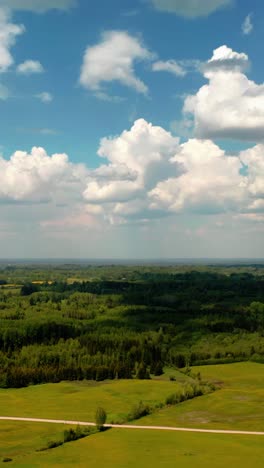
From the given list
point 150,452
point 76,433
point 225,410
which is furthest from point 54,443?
point 225,410

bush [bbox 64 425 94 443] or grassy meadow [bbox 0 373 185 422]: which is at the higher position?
bush [bbox 64 425 94 443]

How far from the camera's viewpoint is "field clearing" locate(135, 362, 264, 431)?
11588cm

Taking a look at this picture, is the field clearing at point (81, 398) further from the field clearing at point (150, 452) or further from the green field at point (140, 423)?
the field clearing at point (150, 452)

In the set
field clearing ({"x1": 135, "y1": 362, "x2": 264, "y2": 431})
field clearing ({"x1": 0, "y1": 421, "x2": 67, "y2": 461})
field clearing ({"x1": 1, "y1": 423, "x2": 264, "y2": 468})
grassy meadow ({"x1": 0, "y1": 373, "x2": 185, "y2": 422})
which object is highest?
field clearing ({"x1": 1, "y1": 423, "x2": 264, "y2": 468})

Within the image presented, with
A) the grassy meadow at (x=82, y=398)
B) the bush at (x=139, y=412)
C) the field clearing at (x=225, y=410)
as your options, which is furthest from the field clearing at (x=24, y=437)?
the field clearing at (x=225, y=410)

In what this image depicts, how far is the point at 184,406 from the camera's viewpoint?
138 meters

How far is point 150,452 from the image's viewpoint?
89625 mm

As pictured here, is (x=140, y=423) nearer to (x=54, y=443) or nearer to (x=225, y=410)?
(x=54, y=443)

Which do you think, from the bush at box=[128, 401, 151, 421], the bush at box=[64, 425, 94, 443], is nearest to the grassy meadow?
the bush at box=[128, 401, 151, 421]

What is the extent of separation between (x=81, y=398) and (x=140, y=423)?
39.4 m

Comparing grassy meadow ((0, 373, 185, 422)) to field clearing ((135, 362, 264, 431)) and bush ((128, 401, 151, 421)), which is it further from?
field clearing ((135, 362, 264, 431))

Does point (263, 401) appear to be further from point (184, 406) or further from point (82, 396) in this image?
point (82, 396)

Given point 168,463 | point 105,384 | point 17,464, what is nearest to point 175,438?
point 168,463

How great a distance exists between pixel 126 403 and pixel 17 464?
207 ft
